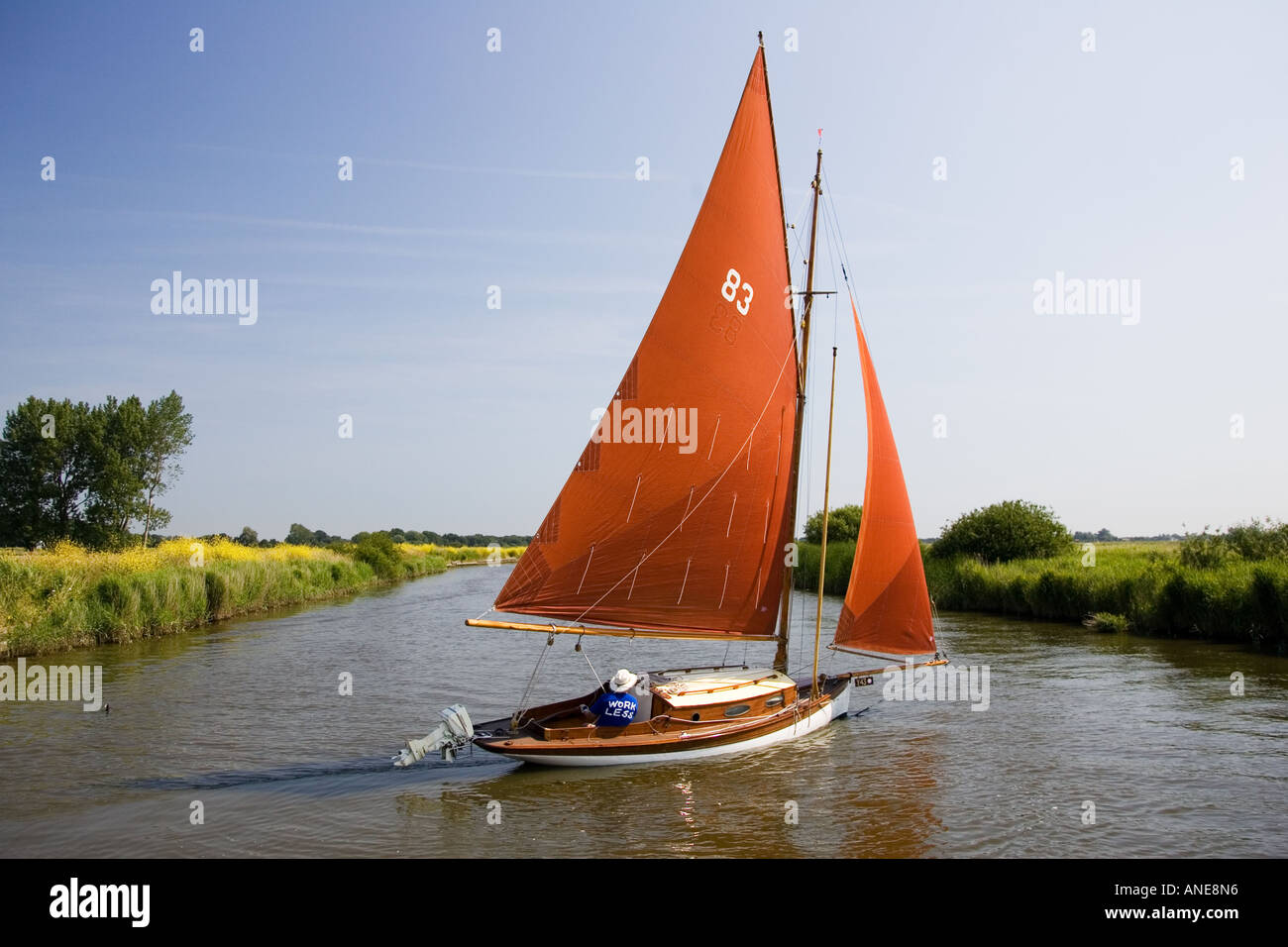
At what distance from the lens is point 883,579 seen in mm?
18766

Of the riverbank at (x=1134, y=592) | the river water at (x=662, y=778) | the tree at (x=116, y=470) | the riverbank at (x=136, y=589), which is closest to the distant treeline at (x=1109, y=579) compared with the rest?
the riverbank at (x=1134, y=592)

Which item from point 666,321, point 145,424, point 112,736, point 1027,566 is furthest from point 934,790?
point 145,424

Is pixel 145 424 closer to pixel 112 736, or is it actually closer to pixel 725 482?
pixel 112 736

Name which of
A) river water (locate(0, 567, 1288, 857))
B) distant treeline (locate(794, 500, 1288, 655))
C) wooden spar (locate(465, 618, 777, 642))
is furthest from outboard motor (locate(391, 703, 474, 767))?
distant treeline (locate(794, 500, 1288, 655))

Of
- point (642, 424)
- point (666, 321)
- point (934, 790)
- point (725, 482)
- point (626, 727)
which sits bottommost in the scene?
point (934, 790)

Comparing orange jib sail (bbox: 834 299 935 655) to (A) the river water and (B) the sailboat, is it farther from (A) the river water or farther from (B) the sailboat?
(A) the river water

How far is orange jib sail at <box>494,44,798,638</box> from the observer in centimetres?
1634

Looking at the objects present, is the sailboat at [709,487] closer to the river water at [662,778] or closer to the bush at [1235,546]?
the river water at [662,778]

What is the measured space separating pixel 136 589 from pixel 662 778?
24.3 m

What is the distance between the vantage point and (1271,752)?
15570 millimetres

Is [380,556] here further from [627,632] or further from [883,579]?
[883,579]

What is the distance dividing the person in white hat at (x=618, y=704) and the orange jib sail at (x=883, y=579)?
237 inches

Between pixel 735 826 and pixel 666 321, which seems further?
pixel 666 321
